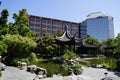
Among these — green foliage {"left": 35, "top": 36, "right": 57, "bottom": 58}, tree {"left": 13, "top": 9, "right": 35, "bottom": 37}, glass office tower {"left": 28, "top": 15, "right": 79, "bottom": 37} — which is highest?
glass office tower {"left": 28, "top": 15, "right": 79, "bottom": 37}

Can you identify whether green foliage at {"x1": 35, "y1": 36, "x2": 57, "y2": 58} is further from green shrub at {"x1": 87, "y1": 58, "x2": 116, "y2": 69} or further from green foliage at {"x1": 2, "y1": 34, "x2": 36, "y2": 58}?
green foliage at {"x1": 2, "y1": 34, "x2": 36, "y2": 58}

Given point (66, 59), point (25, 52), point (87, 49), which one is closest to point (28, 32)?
point (25, 52)

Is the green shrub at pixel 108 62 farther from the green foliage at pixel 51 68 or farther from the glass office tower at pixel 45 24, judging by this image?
the glass office tower at pixel 45 24

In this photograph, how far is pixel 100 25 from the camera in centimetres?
14900

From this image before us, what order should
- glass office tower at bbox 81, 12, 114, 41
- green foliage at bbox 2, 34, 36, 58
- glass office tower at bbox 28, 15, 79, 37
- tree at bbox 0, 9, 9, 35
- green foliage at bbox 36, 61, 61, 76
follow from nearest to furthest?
1. green foliage at bbox 36, 61, 61, 76
2. green foliage at bbox 2, 34, 36, 58
3. tree at bbox 0, 9, 9, 35
4. glass office tower at bbox 28, 15, 79, 37
5. glass office tower at bbox 81, 12, 114, 41

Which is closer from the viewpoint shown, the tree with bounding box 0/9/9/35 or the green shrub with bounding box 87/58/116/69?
the green shrub with bounding box 87/58/116/69

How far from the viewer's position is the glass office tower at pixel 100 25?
481 ft

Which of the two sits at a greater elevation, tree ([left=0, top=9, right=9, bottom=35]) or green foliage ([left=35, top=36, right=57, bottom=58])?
tree ([left=0, top=9, right=9, bottom=35])

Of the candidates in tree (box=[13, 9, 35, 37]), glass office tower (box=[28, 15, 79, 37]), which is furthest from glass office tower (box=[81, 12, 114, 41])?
tree (box=[13, 9, 35, 37])

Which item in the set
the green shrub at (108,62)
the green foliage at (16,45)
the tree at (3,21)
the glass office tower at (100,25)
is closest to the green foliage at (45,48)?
the green shrub at (108,62)

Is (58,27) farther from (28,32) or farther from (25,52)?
(25,52)

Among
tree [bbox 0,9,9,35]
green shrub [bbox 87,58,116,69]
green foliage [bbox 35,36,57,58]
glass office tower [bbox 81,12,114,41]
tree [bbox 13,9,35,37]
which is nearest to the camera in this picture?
green shrub [bbox 87,58,116,69]

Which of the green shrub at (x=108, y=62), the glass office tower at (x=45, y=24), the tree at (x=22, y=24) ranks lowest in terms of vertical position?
the green shrub at (x=108, y=62)

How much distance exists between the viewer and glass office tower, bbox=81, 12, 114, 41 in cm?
14652
